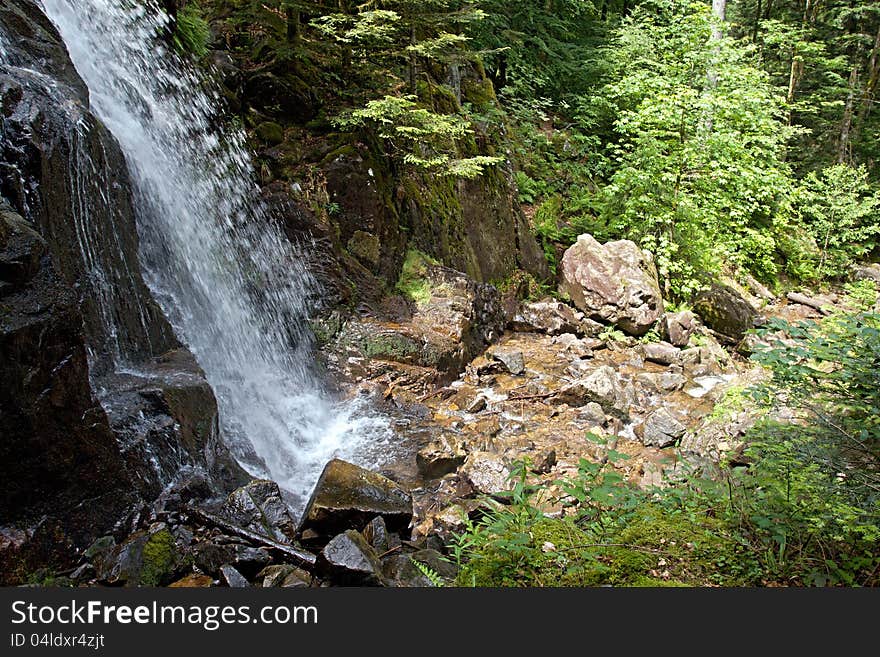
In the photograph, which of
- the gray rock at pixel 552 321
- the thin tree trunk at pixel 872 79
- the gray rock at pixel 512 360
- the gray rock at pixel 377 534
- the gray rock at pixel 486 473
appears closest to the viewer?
the gray rock at pixel 377 534

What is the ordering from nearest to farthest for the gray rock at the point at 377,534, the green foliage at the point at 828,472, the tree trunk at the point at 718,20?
the green foliage at the point at 828,472 < the gray rock at the point at 377,534 < the tree trunk at the point at 718,20

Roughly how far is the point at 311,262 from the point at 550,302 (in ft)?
17.5

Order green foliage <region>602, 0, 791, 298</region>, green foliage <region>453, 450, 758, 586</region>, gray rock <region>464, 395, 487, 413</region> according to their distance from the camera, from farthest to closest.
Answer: green foliage <region>602, 0, 791, 298</region> < gray rock <region>464, 395, 487, 413</region> < green foliage <region>453, 450, 758, 586</region>

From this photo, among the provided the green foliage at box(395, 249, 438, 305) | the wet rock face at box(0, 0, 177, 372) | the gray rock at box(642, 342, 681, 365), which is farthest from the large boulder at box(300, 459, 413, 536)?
the gray rock at box(642, 342, 681, 365)

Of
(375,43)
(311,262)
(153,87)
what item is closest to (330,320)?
(311,262)

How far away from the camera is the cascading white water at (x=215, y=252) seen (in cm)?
625

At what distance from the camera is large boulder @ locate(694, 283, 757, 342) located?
11645mm

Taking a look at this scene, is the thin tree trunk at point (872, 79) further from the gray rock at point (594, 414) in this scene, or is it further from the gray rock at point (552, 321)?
the gray rock at point (594, 414)

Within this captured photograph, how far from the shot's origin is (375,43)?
884 centimetres

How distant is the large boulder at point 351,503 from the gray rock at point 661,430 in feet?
12.0

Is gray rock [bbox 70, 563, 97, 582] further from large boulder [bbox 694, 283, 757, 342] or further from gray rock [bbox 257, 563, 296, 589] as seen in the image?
large boulder [bbox 694, 283, 757, 342]

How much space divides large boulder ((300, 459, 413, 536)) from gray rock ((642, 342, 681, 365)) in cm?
667

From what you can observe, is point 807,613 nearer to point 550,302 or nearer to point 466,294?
point 466,294

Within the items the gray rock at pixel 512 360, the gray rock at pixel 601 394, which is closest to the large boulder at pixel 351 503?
the gray rock at pixel 601 394
